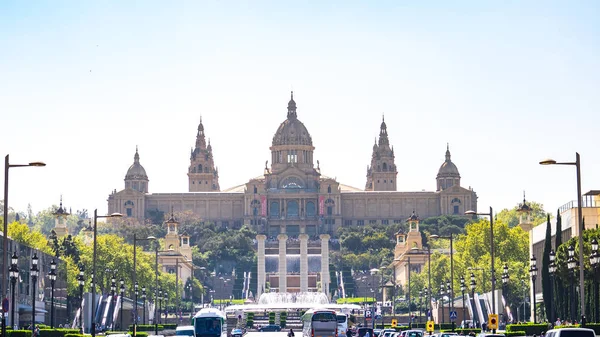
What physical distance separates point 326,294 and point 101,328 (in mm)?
100042

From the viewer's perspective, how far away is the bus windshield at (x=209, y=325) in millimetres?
77938

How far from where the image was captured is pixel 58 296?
3912 inches

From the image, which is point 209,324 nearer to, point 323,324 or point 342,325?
point 323,324

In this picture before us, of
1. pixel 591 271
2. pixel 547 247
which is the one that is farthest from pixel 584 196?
pixel 591 271

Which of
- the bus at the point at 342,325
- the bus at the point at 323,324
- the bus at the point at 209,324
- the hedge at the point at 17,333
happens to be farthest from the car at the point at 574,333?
the bus at the point at 342,325

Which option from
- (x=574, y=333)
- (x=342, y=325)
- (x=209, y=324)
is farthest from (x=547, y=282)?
(x=574, y=333)

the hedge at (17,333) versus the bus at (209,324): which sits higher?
the bus at (209,324)

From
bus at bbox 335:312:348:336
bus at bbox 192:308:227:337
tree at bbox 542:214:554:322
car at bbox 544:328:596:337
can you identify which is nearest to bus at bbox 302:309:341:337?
bus at bbox 335:312:348:336

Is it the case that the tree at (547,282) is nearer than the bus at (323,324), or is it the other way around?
the bus at (323,324)

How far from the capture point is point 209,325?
78.4 meters

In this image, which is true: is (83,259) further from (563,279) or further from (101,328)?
(563,279)

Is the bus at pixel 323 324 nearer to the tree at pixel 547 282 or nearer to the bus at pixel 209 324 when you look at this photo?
the bus at pixel 209 324

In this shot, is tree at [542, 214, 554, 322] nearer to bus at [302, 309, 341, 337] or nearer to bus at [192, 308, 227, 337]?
bus at [302, 309, 341, 337]

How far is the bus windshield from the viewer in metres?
77.9
